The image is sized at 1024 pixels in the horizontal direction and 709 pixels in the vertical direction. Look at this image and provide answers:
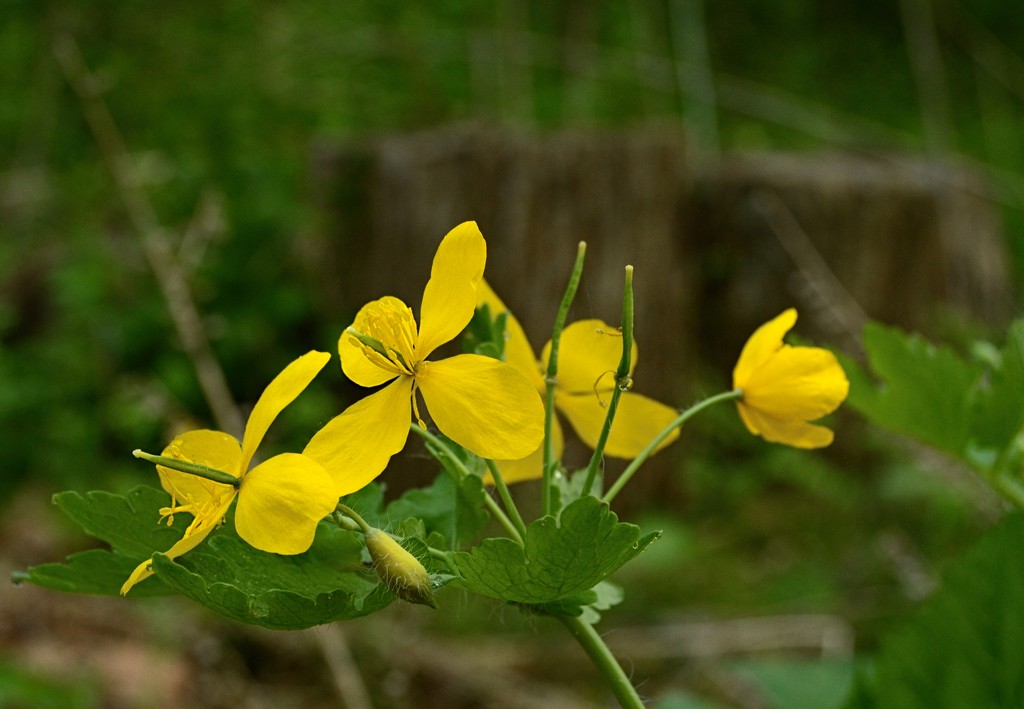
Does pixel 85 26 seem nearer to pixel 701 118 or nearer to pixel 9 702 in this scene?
pixel 701 118

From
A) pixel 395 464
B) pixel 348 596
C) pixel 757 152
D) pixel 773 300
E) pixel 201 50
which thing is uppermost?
pixel 201 50

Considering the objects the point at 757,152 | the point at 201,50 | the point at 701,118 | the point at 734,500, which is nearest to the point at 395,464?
the point at 734,500

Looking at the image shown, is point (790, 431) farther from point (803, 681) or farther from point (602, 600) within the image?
point (803, 681)

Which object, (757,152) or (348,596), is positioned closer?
(348,596)

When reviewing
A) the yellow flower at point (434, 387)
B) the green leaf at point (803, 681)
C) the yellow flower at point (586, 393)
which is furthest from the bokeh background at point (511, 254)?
the yellow flower at point (434, 387)

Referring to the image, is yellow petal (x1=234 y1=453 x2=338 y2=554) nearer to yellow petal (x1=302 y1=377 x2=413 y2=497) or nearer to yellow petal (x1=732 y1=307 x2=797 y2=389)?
yellow petal (x1=302 y1=377 x2=413 y2=497)

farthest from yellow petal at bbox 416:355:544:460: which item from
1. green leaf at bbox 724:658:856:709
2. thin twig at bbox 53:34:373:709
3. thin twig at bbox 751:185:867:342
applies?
thin twig at bbox 751:185:867:342
